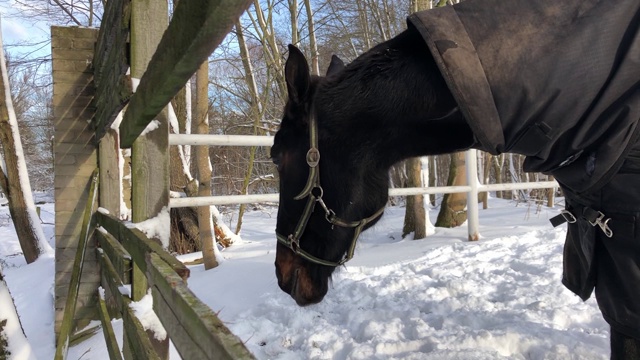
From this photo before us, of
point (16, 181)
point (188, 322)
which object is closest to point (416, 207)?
point (188, 322)

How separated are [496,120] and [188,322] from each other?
117 centimetres

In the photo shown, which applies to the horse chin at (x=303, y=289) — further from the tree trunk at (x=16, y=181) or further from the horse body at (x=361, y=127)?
the tree trunk at (x=16, y=181)

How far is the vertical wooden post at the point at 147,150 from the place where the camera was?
6.26 ft

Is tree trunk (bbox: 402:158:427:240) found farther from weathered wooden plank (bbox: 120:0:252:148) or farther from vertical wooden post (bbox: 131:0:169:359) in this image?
weathered wooden plank (bbox: 120:0:252:148)

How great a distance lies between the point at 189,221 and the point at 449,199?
4756mm

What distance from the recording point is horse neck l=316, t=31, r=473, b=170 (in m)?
1.66

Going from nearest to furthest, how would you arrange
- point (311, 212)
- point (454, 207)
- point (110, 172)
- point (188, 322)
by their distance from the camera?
point (188, 322) < point (311, 212) < point (110, 172) < point (454, 207)

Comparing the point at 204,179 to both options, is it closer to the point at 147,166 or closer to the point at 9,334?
the point at 9,334

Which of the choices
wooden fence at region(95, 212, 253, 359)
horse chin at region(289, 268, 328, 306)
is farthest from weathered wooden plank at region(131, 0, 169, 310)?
horse chin at region(289, 268, 328, 306)

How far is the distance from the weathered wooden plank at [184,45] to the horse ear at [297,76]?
0.49m

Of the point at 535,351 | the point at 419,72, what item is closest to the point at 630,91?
the point at 419,72

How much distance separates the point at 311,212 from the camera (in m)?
1.87

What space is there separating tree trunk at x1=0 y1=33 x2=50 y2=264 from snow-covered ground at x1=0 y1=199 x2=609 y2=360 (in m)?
2.98

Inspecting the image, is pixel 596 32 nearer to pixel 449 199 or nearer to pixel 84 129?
pixel 84 129
